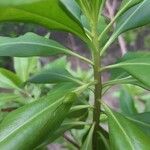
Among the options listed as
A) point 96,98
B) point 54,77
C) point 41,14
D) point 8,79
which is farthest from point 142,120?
point 8,79

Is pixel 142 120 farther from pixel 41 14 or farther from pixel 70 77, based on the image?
pixel 41 14

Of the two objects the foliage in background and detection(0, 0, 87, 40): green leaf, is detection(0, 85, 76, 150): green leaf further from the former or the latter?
detection(0, 0, 87, 40): green leaf

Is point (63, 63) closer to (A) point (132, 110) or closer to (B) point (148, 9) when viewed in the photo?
(A) point (132, 110)

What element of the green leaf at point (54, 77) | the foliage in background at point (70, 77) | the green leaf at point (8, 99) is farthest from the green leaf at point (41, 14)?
the green leaf at point (8, 99)

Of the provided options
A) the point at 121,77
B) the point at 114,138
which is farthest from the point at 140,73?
the point at 121,77

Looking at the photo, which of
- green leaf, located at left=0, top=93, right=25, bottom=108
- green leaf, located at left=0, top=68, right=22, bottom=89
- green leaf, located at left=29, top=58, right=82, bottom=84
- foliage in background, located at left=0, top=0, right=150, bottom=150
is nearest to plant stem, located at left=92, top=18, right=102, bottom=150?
foliage in background, located at left=0, top=0, right=150, bottom=150

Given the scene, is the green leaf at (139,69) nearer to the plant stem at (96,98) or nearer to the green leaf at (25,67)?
the plant stem at (96,98)
